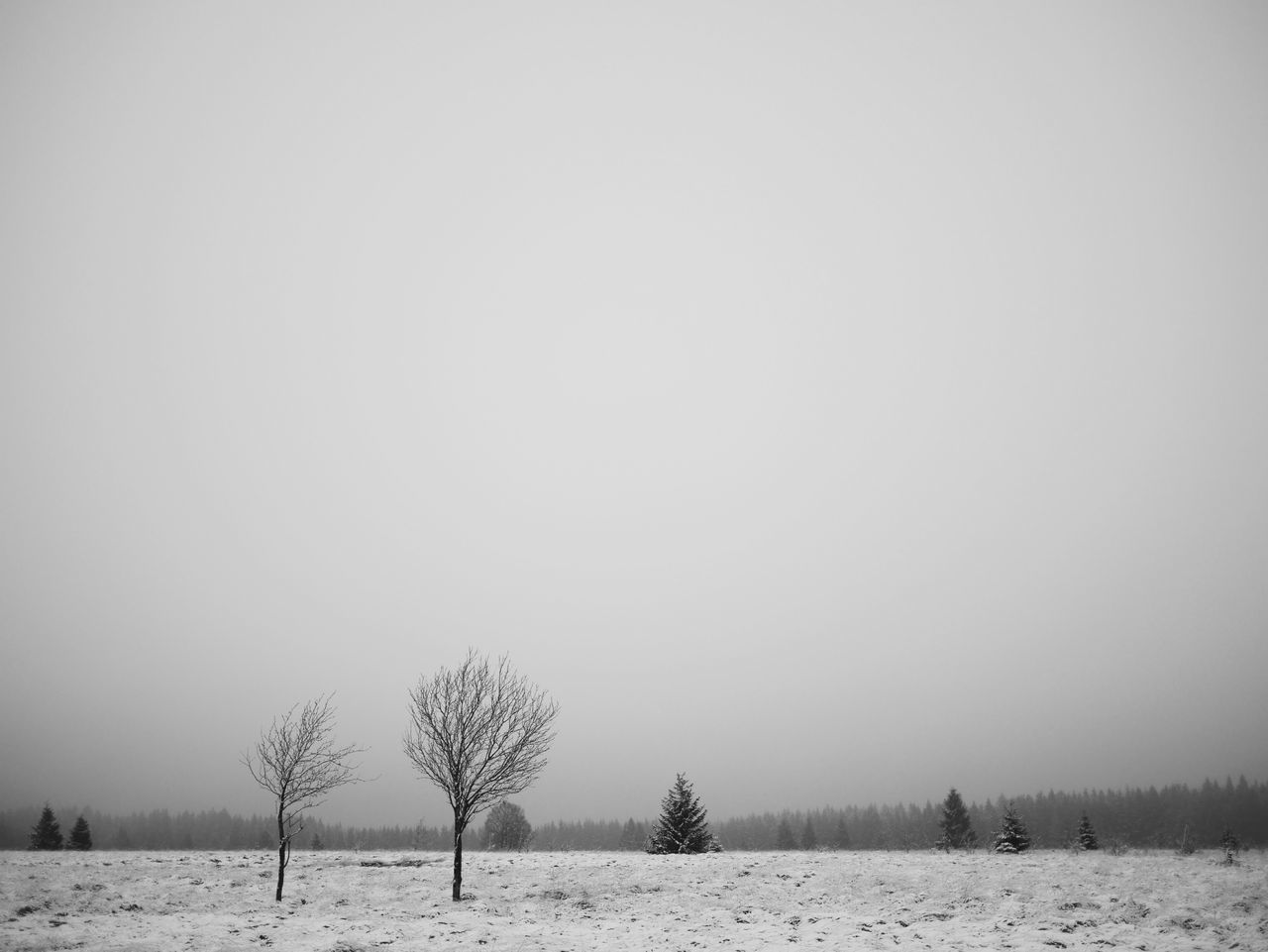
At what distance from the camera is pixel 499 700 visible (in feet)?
79.4

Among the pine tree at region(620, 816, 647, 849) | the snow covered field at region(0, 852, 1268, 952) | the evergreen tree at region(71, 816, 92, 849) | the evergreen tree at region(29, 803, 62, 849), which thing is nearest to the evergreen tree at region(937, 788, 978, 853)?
the snow covered field at region(0, 852, 1268, 952)

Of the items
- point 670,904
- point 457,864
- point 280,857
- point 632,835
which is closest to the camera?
point 670,904

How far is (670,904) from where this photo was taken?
20.2 meters

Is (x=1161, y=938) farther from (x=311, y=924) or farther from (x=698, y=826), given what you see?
(x=698, y=826)

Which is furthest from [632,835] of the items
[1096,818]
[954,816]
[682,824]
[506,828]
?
[1096,818]

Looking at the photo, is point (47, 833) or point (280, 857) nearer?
point (280, 857)

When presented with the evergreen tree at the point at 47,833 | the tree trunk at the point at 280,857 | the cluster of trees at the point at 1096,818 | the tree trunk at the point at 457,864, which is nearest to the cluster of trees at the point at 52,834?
the evergreen tree at the point at 47,833

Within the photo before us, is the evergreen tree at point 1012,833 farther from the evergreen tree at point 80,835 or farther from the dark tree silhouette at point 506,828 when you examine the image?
the evergreen tree at point 80,835

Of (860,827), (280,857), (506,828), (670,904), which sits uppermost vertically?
(280,857)

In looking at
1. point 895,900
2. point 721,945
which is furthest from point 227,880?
point 895,900

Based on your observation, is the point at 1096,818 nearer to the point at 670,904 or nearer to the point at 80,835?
the point at 670,904

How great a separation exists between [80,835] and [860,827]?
153721 mm

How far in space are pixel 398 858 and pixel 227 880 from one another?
25.7 feet

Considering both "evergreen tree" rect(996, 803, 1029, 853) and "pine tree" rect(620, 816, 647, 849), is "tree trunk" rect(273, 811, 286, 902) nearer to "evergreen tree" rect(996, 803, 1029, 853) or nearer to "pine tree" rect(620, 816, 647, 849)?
"evergreen tree" rect(996, 803, 1029, 853)
